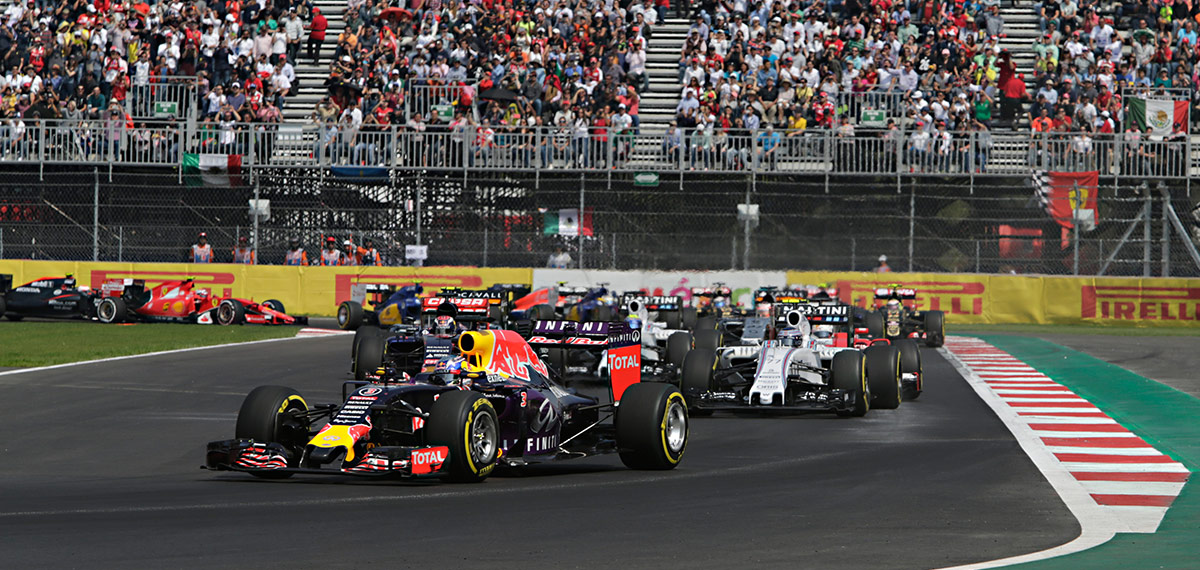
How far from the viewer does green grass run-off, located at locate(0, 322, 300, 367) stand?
21.9m

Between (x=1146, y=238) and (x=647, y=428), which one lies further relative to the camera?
(x=1146, y=238)

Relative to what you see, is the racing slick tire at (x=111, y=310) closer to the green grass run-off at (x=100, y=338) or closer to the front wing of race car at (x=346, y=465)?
the green grass run-off at (x=100, y=338)

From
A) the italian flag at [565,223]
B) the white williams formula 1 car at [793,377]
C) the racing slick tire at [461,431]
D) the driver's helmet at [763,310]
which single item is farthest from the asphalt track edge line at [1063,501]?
the italian flag at [565,223]

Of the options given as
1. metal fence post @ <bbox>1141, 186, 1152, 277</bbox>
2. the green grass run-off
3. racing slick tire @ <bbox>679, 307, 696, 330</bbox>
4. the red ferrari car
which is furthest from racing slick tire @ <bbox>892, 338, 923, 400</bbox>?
the red ferrari car

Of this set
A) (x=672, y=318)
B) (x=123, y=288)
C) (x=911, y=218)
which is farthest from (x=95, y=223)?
(x=911, y=218)

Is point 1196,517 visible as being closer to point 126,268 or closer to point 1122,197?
point 1122,197

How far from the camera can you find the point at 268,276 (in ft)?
109

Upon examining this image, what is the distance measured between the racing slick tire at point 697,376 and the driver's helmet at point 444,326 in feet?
8.04

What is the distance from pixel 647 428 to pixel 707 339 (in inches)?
325

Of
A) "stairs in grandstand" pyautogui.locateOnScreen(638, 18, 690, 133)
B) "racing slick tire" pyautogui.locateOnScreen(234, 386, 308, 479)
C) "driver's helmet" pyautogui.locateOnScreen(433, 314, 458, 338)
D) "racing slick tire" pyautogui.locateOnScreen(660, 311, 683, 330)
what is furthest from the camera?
"stairs in grandstand" pyautogui.locateOnScreen(638, 18, 690, 133)

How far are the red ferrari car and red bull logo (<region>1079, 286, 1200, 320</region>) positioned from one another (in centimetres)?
1658

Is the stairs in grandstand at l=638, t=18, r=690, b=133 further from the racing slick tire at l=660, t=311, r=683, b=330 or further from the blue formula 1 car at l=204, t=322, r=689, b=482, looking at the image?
the blue formula 1 car at l=204, t=322, r=689, b=482

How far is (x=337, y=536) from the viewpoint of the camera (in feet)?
25.9

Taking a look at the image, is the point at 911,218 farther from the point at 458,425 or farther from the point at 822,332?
the point at 458,425
